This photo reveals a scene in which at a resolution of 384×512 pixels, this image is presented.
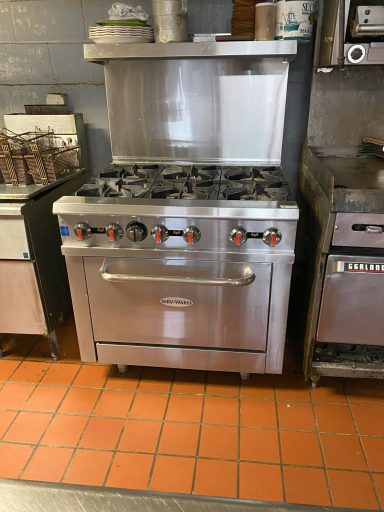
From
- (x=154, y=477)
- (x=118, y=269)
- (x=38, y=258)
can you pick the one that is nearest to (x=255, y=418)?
(x=154, y=477)

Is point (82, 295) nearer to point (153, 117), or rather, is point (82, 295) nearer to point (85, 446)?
point (85, 446)

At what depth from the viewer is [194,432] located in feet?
4.61

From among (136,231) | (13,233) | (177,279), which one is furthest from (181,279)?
(13,233)

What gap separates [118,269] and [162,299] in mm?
195

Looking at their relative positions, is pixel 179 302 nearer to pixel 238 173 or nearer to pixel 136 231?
pixel 136 231

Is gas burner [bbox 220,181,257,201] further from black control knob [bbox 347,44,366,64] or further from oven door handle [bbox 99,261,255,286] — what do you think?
black control knob [bbox 347,44,366,64]

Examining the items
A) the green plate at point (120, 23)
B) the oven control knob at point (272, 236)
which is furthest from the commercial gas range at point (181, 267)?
the green plate at point (120, 23)

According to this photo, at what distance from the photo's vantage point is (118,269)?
137 cm

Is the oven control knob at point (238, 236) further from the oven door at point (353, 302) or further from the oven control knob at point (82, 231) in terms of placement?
the oven control knob at point (82, 231)

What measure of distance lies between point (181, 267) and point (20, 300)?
2.45 feet

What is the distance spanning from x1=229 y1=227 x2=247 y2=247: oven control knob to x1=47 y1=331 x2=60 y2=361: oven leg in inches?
38.2

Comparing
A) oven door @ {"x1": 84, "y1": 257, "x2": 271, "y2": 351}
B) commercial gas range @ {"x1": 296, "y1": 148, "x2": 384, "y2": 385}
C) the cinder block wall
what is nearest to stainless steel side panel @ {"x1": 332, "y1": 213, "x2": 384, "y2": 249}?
commercial gas range @ {"x1": 296, "y1": 148, "x2": 384, "y2": 385}

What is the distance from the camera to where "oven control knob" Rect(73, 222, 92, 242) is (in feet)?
4.31

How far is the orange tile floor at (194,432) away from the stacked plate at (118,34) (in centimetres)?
140
